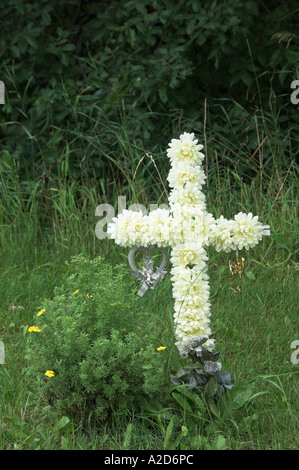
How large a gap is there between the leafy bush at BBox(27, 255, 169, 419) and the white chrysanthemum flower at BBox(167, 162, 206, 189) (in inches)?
18.4

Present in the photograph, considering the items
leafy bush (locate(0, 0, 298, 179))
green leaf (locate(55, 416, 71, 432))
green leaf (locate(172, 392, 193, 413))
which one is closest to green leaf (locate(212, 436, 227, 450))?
green leaf (locate(172, 392, 193, 413))

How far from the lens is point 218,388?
8.18ft

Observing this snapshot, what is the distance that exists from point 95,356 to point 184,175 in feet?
2.47

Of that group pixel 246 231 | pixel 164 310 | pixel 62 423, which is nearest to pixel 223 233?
pixel 246 231

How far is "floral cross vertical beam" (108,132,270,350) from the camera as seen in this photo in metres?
2.49

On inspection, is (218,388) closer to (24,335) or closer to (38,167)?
(24,335)

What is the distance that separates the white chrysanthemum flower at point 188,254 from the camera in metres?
2.54

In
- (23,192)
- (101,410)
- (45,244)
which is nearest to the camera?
(101,410)

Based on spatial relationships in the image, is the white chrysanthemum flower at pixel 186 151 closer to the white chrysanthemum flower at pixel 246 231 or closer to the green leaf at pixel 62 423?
the white chrysanthemum flower at pixel 246 231

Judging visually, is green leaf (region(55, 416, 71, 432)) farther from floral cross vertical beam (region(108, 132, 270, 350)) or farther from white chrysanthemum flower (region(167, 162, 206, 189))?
white chrysanthemum flower (region(167, 162, 206, 189))

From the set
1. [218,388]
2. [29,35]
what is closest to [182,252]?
[218,388]

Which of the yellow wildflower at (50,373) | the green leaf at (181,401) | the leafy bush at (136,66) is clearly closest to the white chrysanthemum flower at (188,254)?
the green leaf at (181,401)

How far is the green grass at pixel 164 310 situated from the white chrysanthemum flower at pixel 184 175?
63cm
